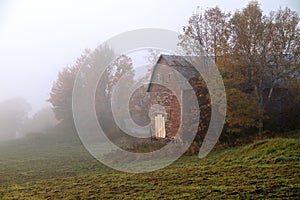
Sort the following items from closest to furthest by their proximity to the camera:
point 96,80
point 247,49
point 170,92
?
point 247,49 → point 170,92 → point 96,80

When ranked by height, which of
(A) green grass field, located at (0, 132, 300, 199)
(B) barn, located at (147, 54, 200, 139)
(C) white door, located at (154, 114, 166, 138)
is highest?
(B) barn, located at (147, 54, 200, 139)

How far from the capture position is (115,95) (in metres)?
33.5

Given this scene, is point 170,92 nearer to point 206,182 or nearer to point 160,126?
point 160,126

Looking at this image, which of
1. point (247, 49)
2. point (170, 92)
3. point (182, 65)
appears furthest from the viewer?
point (170, 92)

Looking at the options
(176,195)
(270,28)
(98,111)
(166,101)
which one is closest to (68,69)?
(98,111)

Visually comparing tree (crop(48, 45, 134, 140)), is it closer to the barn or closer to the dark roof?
the barn

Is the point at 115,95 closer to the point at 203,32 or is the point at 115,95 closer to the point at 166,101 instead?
the point at 166,101

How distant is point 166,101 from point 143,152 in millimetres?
4812

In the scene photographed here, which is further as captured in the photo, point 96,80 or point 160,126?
point 96,80

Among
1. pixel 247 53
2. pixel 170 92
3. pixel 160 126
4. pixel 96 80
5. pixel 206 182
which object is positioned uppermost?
pixel 96 80

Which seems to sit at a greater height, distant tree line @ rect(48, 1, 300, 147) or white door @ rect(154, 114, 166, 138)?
distant tree line @ rect(48, 1, 300, 147)

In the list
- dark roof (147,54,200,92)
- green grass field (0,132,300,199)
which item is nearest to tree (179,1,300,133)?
dark roof (147,54,200,92)

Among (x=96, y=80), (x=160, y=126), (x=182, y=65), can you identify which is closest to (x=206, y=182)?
(x=182, y=65)

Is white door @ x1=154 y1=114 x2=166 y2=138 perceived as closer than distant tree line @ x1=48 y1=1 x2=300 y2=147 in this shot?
No
